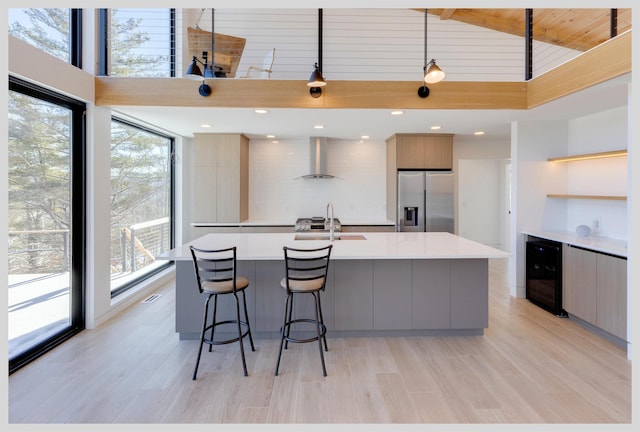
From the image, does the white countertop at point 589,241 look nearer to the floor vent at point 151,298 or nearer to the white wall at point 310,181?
the white wall at point 310,181

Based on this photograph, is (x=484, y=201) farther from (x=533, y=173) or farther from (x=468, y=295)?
(x=468, y=295)

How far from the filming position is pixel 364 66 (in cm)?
509

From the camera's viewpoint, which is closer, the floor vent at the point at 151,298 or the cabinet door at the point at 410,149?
the floor vent at the point at 151,298

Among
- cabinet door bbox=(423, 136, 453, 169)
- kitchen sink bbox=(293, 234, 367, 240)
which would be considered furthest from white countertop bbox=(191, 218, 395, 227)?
kitchen sink bbox=(293, 234, 367, 240)

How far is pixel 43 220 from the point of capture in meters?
2.80

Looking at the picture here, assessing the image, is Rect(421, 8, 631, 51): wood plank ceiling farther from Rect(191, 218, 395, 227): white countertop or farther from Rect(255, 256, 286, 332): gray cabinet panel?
Rect(255, 256, 286, 332): gray cabinet panel

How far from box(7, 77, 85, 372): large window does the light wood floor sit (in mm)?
284

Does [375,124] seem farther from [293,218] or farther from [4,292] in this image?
[4,292]

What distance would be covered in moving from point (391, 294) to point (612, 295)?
202cm

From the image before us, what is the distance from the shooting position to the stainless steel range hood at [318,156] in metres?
5.48

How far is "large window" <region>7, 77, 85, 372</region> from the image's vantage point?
2.54 metres

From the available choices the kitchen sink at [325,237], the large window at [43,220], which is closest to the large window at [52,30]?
the large window at [43,220]

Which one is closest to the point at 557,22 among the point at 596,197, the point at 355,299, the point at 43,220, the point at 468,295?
the point at 596,197

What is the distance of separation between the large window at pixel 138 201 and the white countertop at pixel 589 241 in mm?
5211
